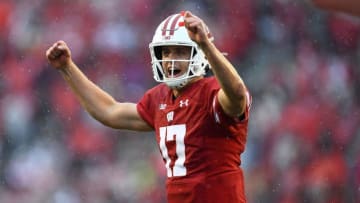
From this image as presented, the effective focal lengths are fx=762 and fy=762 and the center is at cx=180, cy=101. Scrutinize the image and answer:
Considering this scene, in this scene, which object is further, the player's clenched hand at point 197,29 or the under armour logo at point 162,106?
the under armour logo at point 162,106

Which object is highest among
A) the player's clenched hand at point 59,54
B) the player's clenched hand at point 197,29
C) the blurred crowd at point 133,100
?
the player's clenched hand at point 197,29

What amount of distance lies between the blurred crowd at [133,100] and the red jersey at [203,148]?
1631mm

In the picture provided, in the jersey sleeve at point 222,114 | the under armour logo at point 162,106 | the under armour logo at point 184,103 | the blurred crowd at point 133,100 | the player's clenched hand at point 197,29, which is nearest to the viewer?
the player's clenched hand at point 197,29

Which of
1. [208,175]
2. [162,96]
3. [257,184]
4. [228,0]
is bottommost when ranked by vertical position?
[257,184]

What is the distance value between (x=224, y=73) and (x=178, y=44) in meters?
0.32

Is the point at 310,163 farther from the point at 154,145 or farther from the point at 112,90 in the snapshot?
the point at 112,90

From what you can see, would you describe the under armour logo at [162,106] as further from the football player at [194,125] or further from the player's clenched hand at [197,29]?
the player's clenched hand at [197,29]

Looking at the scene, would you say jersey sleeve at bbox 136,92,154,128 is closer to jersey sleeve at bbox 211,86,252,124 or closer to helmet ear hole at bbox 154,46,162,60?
helmet ear hole at bbox 154,46,162,60

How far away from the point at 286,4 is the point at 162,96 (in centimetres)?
177

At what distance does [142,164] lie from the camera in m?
3.99

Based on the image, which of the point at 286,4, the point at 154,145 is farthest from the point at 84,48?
the point at 286,4

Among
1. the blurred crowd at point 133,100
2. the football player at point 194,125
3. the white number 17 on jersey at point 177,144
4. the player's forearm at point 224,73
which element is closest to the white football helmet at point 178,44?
the football player at point 194,125

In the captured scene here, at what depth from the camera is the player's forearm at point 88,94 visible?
266 cm

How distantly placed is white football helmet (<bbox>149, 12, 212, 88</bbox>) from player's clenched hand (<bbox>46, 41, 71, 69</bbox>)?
0.32 metres
